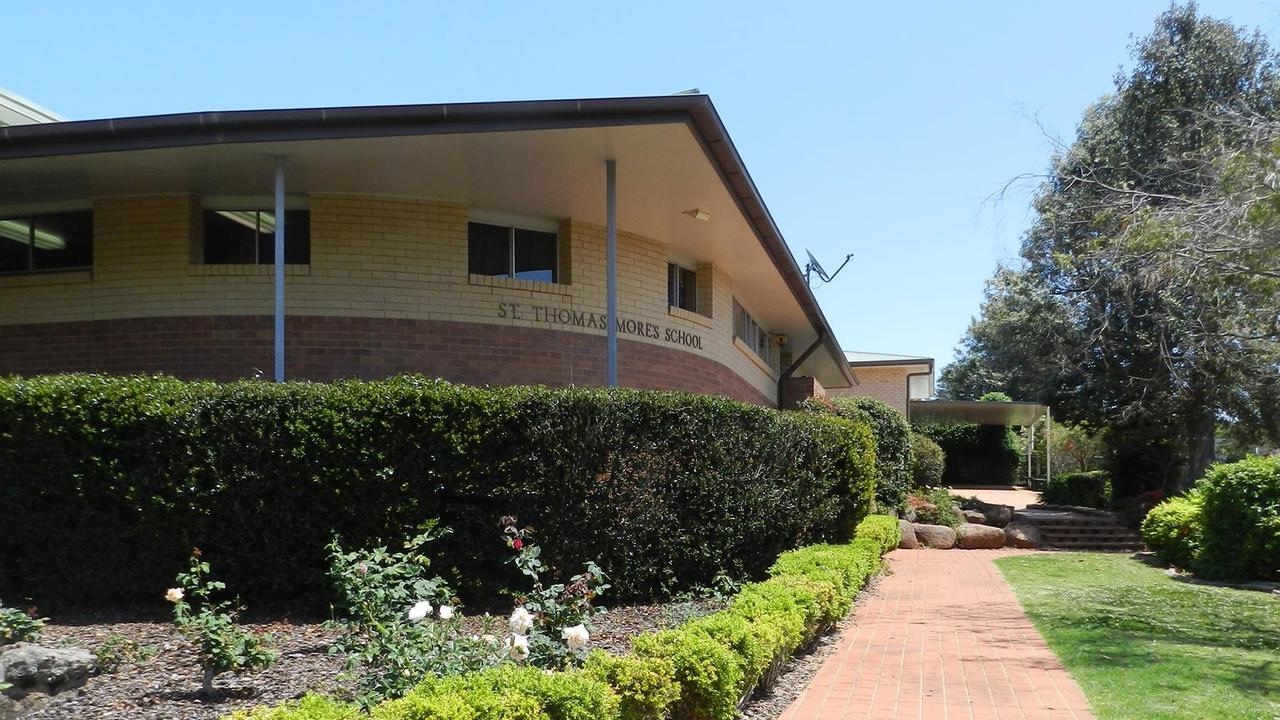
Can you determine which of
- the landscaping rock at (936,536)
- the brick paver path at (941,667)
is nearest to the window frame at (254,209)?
the brick paver path at (941,667)

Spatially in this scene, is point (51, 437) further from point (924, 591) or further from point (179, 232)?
point (924, 591)

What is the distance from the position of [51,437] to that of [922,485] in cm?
2141

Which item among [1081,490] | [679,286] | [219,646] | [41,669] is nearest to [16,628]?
[41,669]

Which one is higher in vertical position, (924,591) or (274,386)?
(274,386)

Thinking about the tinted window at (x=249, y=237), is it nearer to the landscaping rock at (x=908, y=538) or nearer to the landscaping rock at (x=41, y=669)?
the landscaping rock at (x=41, y=669)

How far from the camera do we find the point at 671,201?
12.6 metres

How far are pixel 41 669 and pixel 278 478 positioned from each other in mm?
2541

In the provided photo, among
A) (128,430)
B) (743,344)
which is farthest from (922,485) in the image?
(128,430)

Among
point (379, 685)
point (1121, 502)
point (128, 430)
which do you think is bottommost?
point (1121, 502)

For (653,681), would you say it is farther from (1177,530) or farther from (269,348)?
(1177,530)

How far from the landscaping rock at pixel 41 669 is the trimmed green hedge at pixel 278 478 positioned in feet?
6.91

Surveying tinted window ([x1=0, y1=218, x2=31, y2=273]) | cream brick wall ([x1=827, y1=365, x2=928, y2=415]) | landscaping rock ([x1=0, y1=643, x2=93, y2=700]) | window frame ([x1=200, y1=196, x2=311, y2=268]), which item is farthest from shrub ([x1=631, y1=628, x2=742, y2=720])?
cream brick wall ([x1=827, y1=365, x2=928, y2=415])

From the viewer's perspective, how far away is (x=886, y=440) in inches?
870

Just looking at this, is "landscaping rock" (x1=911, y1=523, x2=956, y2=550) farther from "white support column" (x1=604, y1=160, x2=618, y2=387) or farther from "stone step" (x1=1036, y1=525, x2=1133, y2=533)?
"white support column" (x1=604, y1=160, x2=618, y2=387)
